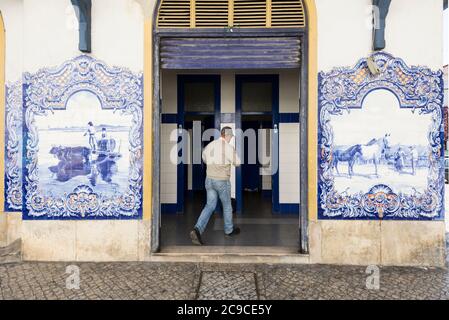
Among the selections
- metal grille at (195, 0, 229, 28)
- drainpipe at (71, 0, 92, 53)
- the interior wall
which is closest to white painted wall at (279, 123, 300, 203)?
the interior wall

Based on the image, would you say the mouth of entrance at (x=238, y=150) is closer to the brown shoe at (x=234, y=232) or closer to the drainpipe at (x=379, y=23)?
the brown shoe at (x=234, y=232)

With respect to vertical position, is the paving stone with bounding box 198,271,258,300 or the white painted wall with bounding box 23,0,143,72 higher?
the white painted wall with bounding box 23,0,143,72

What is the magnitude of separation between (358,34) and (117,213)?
413 cm

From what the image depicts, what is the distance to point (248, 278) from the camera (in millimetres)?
3588

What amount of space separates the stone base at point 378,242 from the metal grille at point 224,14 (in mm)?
2946

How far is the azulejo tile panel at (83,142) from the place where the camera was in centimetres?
409

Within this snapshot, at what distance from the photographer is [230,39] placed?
423 cm

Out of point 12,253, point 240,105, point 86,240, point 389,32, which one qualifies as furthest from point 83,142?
point 389,32

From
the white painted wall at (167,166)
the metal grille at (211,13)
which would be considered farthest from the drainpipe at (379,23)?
the white painted wall at (167,166)

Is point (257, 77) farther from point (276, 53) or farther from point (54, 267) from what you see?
point (54, 267)

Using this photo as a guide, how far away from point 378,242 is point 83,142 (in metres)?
4.30

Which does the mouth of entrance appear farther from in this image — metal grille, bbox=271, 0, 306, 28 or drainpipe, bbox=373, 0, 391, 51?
drainpipe, bbox=373, 0, 391, 51

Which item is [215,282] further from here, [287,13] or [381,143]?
[287,13]

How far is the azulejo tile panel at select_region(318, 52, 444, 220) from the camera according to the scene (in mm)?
3998
